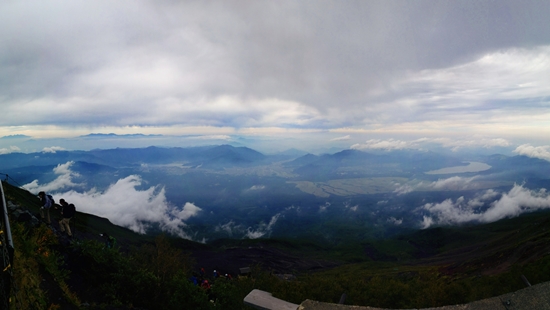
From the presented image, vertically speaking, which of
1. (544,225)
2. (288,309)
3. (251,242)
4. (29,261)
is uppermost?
(288,309)

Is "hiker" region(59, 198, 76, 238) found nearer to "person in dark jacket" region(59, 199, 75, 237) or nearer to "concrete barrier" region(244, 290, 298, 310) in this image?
"person in dark jacket" region(59, 199, 75, 237)

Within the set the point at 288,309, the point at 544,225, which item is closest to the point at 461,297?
the point at 288,309

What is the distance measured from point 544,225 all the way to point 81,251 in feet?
570

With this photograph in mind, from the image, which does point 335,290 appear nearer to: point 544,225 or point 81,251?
point 81,251

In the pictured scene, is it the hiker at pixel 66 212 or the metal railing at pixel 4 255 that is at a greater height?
the metal railing at pixel 4 255

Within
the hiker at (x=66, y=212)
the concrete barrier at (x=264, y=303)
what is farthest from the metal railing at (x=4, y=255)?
the hiker at (x=66, y=212)

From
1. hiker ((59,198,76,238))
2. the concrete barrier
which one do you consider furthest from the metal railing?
hiker ((59,198,76,238))

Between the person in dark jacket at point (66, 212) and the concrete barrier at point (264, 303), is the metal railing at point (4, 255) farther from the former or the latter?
the person in dark jacket at point (66, 212)

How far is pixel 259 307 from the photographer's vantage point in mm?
6160

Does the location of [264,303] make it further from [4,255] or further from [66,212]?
[66,212]

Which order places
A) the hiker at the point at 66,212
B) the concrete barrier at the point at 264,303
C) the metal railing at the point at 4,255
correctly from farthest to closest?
the hiker at the point at 66,212 → the concrete barrier at the point at 264,303 → the metal railing at the point at 4,255

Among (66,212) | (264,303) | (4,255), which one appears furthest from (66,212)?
(264,303)

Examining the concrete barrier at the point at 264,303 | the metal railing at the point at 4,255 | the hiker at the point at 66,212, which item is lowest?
the hiker at the point at 66,212

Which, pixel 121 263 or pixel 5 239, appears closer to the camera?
pixel 5 239
